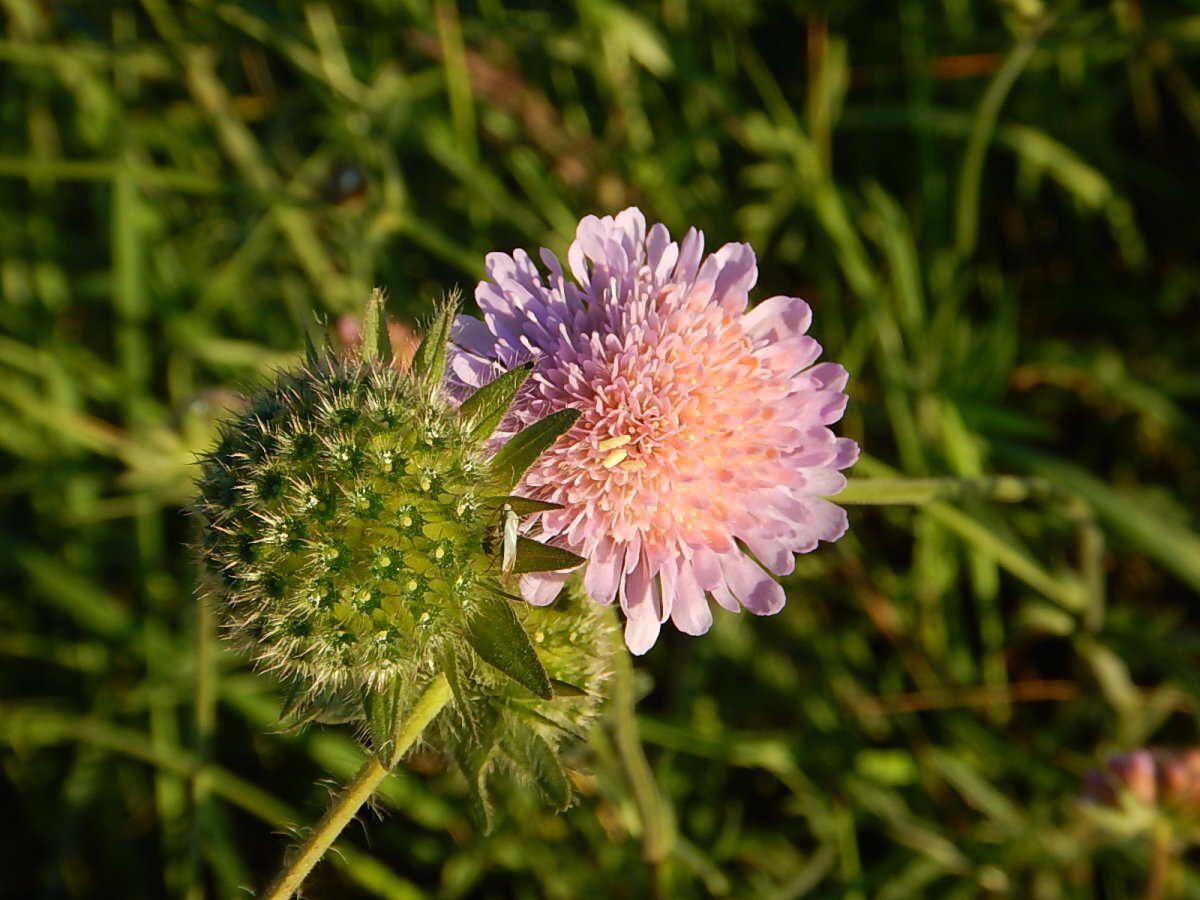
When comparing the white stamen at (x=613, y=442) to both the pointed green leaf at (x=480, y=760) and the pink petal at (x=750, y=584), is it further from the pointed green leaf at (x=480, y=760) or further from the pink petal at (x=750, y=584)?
the pointed green leaf at (x=480, y=760)

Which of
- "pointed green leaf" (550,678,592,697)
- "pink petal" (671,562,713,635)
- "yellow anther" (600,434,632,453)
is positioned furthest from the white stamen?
"pointed green leaf" (550,678,592,697)

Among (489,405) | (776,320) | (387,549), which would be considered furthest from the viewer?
(776,320)

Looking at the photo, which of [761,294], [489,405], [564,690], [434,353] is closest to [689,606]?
[564,690]

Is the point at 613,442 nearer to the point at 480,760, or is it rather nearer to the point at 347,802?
the point at 480,760

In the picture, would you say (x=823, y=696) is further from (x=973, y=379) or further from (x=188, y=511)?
(x=188, y=511)

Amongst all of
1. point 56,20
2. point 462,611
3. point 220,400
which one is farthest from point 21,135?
point 462,611

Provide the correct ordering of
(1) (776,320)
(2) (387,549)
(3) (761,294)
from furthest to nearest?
(3) (761,294) → (1) (776,320) → (2) (387,549)

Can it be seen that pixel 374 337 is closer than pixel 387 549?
No
